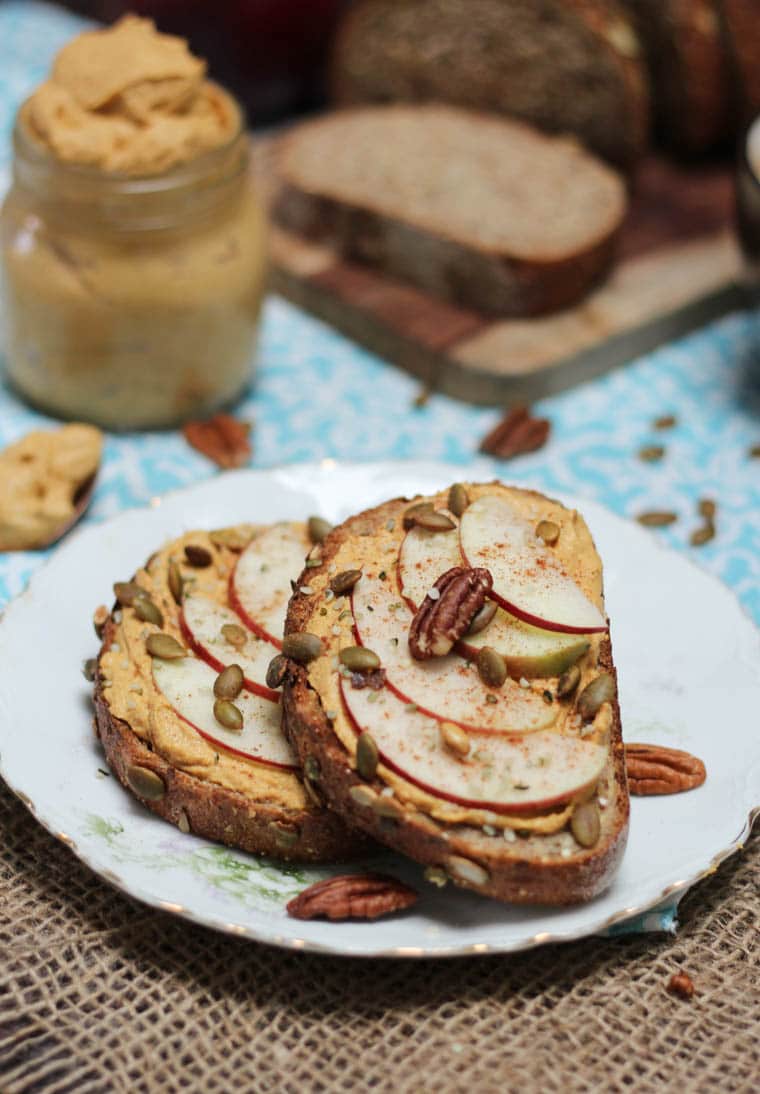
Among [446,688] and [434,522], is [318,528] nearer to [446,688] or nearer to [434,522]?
[434,522]

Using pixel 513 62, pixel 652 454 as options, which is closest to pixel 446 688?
pixel 652 454

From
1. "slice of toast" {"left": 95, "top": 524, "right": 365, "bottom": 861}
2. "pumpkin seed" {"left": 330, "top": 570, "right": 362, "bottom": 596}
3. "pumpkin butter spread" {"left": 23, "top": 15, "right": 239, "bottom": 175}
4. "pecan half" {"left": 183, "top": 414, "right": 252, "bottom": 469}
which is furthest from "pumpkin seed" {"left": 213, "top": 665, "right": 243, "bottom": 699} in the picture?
"pumpkin butter spread" {"left": 23, "top": 15, "right": 239, "bottom": 175}

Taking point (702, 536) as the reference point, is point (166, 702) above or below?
above

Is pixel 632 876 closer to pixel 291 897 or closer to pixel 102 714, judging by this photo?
pixel 291 897

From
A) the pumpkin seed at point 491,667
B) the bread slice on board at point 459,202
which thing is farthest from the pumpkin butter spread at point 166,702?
the bread slice on board at point 459,202

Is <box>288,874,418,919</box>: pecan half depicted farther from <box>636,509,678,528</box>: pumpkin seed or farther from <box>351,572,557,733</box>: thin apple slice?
<box>636,509,678,528</box>: pumpkin seed

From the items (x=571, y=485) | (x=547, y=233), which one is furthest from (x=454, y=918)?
(x=547, y=233)
